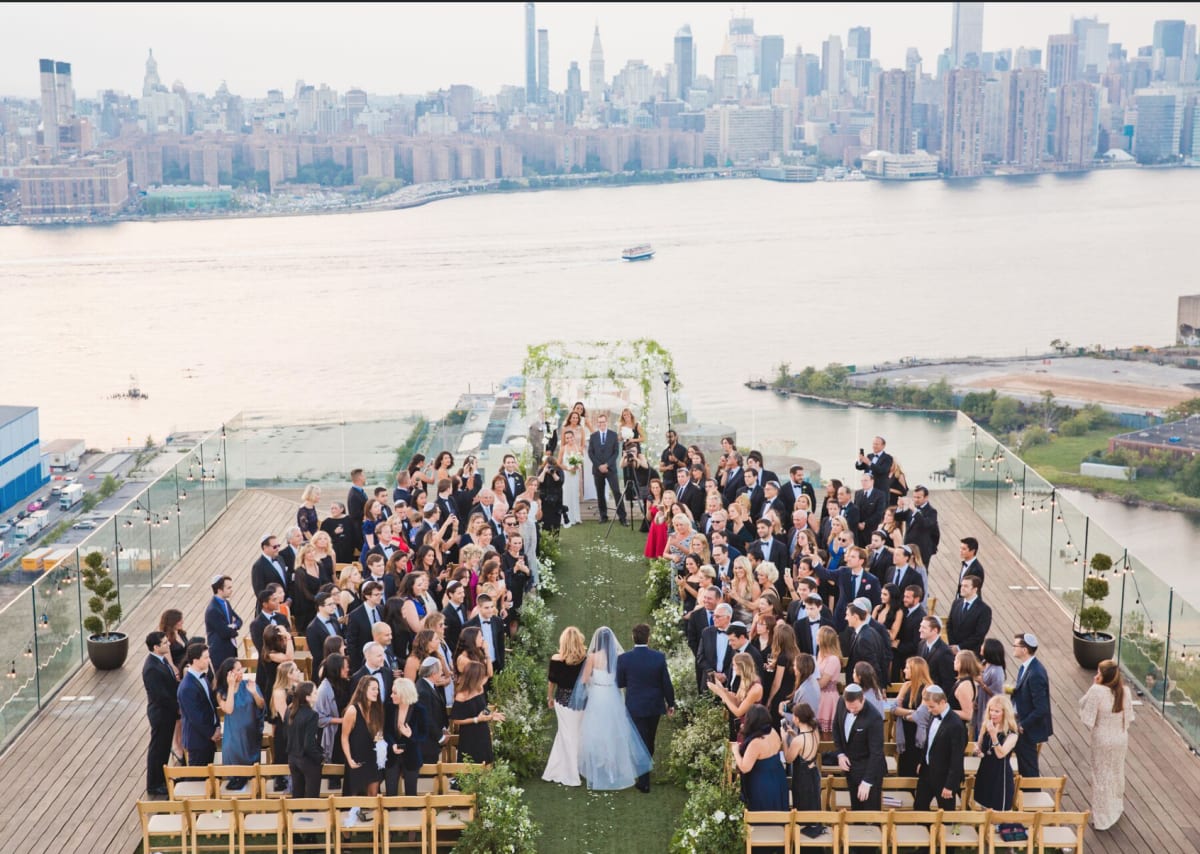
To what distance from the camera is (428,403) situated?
70.8 m

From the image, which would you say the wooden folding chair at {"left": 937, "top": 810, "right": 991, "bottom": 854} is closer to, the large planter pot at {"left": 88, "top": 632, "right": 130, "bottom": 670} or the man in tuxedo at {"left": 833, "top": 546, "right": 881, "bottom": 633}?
the man in tuxedo at {"left": 833, "top": 546, "right": 881, "bottom": 633}

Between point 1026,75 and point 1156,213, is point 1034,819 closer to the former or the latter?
point 1156,213

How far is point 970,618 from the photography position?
8086 mm

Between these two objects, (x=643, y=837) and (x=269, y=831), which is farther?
(x=643, y=837)

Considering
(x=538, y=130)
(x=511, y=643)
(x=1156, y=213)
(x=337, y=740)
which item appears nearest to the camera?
(x=337, y=740)

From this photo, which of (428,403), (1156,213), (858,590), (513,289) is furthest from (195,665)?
(1156,213)

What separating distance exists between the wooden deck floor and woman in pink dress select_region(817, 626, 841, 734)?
11.6ft

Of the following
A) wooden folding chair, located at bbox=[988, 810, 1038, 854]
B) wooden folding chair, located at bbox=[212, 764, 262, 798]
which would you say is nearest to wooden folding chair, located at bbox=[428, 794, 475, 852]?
wooden folding chair, located at bbox=[212, 764, 262, 798]

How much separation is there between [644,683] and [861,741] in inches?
52.3

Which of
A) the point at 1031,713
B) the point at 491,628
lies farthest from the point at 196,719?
the point at 1031,713

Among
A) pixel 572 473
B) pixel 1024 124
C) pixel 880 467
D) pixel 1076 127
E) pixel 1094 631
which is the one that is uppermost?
pixel 1024 124

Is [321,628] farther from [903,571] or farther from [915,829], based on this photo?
[903,571]

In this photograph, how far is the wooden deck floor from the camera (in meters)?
7.11

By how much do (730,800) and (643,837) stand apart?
629 mm
